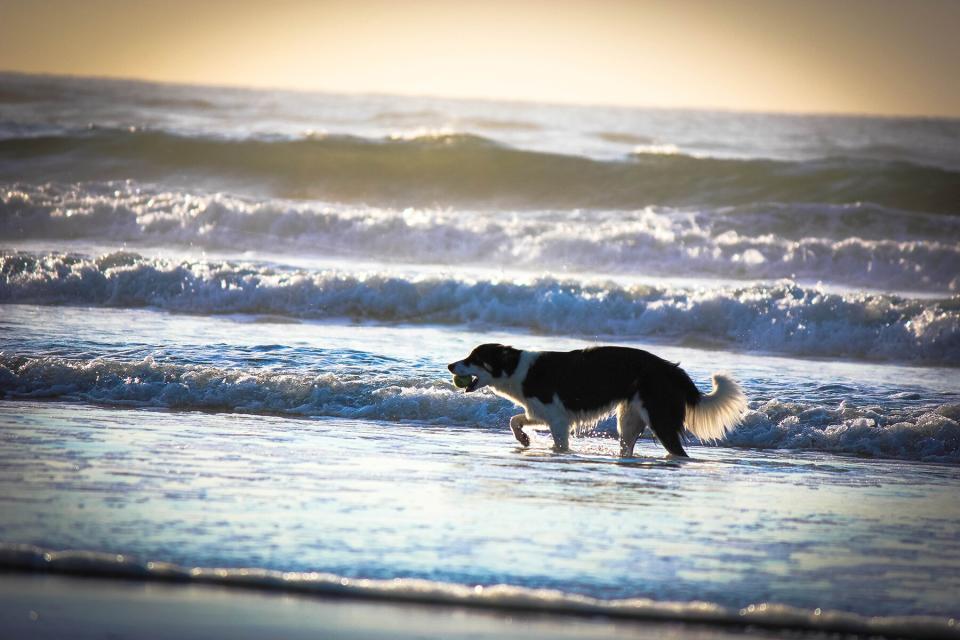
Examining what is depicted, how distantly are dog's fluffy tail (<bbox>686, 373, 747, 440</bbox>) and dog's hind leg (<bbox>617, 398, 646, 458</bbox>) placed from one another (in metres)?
0.40

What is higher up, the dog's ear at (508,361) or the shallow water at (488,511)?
the dog's ear at (508,361)

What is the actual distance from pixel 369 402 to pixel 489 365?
4.48ft

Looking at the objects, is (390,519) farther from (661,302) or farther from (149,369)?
(661,302)

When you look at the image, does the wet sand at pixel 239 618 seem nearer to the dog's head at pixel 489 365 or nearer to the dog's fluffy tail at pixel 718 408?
the dog's fluffy tail at pixel 718 408

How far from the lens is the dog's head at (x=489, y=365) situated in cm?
1016

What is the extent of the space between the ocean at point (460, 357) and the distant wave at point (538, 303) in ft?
0.17

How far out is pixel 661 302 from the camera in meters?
16.5

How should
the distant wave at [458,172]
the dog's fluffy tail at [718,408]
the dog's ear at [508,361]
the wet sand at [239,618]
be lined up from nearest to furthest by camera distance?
the wet sand at [239,618], the dog's fluffy tail at [718,408], the dog's ear at [508,361], the distant wave at [458,172]

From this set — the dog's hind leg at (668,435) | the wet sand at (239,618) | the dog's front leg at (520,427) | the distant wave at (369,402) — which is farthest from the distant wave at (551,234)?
the wet sand at (239,618)

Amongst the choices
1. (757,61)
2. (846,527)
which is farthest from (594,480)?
(757,61)

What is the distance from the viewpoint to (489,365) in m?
10.2

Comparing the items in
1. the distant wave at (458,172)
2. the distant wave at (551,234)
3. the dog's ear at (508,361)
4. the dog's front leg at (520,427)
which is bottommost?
the dog's front leg at (520,427)

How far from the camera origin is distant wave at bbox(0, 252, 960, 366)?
15367 millimetres

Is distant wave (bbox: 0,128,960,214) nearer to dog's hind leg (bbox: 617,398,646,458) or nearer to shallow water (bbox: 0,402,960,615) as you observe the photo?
dog's hind leg (bbox: 617,398,646,458)
